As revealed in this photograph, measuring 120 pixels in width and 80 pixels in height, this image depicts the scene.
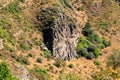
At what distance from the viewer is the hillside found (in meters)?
93.9

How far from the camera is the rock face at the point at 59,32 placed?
342 feet

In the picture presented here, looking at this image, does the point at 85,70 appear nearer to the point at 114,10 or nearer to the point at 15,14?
the point at 15,14

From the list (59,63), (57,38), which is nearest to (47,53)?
(59,63)

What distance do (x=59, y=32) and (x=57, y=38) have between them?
2.38 metres

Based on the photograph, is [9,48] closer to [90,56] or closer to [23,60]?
[23,60]

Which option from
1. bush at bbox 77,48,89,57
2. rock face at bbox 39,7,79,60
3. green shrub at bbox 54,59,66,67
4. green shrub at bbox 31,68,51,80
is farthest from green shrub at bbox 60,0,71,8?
green shrub at bbox 31,68,51,80

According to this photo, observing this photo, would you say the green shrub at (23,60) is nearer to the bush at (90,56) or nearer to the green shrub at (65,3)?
the bush at (90,56)

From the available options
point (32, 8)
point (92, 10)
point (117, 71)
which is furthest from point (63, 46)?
point (117, 71)

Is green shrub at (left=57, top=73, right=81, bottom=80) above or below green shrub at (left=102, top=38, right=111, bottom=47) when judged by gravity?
above

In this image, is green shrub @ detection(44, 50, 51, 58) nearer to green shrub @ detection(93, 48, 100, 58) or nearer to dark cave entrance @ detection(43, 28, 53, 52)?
dark cave entrance @ detection(43, 28, 53, 52)

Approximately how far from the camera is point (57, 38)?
105375 mm

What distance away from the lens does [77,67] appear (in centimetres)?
10394

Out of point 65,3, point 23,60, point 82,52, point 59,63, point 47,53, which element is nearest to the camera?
point 23,60

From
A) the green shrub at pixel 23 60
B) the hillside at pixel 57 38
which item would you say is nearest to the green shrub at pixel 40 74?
the hillside at pixel 57 38
